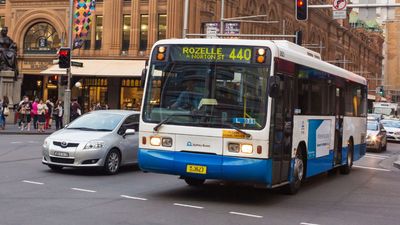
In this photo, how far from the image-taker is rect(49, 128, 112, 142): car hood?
12.8 metres

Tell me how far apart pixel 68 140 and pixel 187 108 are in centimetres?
412

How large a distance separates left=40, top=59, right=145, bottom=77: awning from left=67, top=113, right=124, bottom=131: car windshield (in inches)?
1170

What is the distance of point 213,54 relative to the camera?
9.91 m

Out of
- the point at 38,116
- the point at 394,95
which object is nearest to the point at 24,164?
the point at 38,116

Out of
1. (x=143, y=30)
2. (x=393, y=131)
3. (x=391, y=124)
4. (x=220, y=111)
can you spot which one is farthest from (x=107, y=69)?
(x=220, y=111)

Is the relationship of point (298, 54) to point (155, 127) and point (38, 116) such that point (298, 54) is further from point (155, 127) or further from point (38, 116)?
point (38, 116)

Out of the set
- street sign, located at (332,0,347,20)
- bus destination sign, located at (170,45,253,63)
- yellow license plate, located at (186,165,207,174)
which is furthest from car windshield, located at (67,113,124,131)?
street sign, located at (332,0,347,20)

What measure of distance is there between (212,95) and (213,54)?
770 millimetres

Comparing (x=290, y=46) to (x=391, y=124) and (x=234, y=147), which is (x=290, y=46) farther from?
(x=391, y=124)

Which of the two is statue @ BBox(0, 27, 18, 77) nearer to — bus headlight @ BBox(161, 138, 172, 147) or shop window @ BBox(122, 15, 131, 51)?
shop window @ BBox(122, 15, 131, 51)

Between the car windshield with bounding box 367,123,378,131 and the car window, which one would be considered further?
the car windshield with bounding box 367,123,378,131

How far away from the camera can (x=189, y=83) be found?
388 inches

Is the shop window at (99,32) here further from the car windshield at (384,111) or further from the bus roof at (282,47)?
the car windshield at (384,111)

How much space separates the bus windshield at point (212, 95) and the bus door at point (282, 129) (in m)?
0.39
